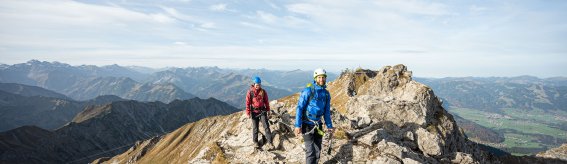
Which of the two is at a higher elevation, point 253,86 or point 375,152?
point 253,86

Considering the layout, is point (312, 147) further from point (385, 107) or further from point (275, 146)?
point (385, 107)

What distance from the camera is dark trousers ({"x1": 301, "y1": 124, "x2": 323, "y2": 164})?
690 inches

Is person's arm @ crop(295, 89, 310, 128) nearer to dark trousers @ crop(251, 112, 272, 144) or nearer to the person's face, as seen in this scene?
the person's face

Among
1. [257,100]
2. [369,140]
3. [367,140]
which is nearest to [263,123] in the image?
[257,100]

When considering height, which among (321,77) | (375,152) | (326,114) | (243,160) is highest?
(321,77)

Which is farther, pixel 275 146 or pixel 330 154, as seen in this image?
pixel 275 146

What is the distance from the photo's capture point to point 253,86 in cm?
2238

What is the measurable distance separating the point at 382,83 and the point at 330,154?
51.4 m

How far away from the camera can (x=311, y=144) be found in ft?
57.5

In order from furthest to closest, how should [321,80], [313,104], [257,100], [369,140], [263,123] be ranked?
[257,100]
[263,123]
[369,140]
[313,104]
[321,80]

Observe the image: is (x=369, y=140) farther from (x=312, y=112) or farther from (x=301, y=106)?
(x=301, y=106)

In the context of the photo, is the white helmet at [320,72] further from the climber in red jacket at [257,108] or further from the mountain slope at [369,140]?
the climber in red jacket at [257,108]

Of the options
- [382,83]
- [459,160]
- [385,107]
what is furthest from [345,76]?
[459,160]

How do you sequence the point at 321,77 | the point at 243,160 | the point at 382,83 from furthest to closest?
1. the point at 382,83
2. the point at 243,160
3. the point at 321,77
